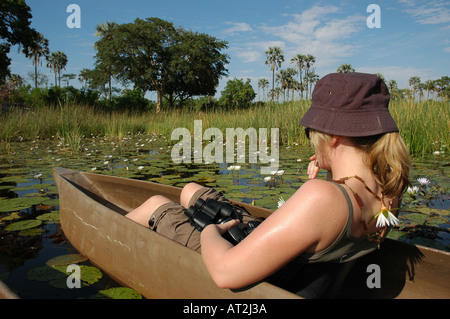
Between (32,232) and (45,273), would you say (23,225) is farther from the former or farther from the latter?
(45,273)

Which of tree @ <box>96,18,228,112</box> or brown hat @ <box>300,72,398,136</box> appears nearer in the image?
brown hat @ <box>300,72,398,136</box>

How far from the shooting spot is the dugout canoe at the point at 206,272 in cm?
112

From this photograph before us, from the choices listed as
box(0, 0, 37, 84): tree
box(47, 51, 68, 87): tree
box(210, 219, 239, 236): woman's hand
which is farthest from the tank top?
box(47, 51, 68, 87): tree

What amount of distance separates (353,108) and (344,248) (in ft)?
1.54

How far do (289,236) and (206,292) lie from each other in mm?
519

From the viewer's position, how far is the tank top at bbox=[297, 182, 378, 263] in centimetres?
93

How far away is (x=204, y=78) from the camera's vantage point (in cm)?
2719

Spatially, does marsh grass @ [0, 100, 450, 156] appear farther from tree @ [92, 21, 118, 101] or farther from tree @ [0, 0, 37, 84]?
tree @ [92, 21, 118, 101]

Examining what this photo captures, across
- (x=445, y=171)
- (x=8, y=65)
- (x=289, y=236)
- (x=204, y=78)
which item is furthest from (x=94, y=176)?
(x=204, y=78)

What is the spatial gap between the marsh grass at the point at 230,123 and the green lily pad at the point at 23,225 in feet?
13.3

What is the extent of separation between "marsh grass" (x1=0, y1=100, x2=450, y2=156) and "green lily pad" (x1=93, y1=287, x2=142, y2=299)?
476 centimetres

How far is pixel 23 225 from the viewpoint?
2.35m

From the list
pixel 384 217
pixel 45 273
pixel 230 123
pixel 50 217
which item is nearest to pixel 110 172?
pixel 50 217
